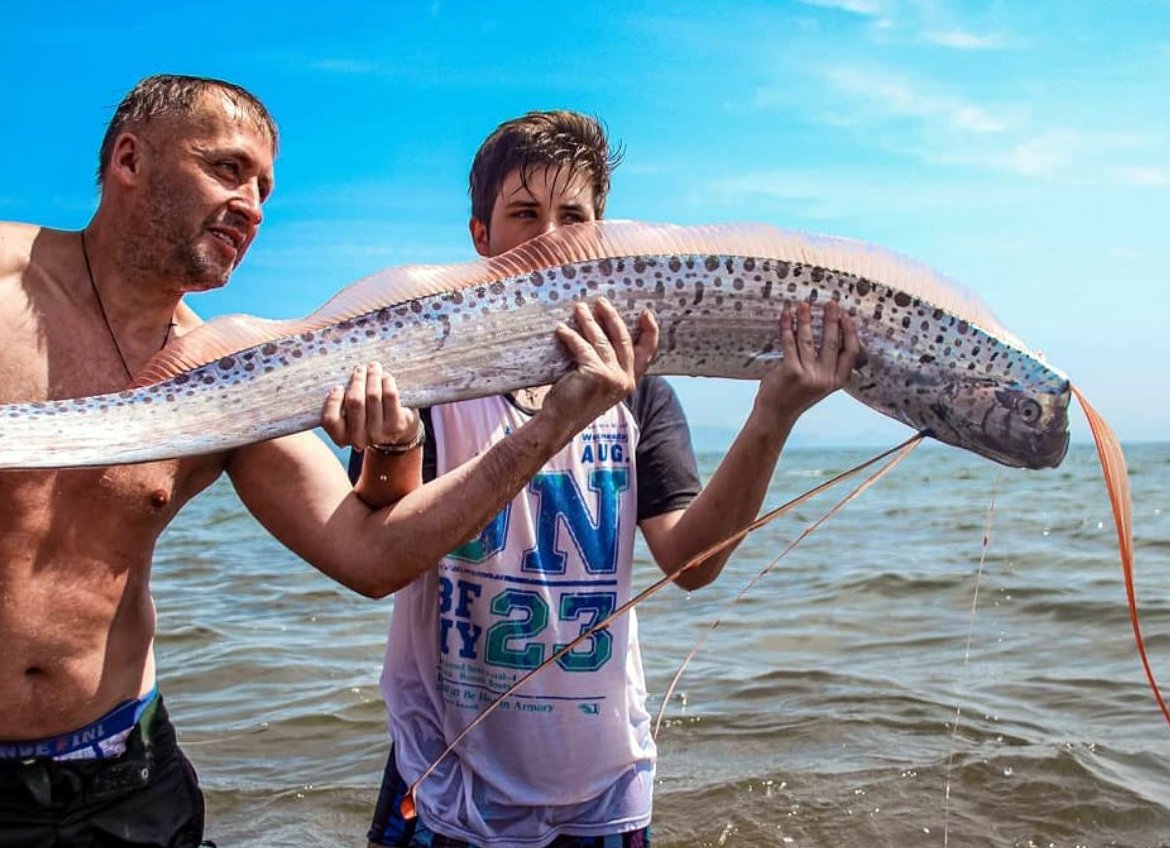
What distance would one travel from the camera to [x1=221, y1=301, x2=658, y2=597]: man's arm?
105 inches

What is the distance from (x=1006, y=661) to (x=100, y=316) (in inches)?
269

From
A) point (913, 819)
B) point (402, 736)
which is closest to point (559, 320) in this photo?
point (402, 736)

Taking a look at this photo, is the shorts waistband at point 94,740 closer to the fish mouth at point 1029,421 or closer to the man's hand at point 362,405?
the man's hand at point 362,405

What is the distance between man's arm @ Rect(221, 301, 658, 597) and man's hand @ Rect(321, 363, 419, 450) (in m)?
0.29

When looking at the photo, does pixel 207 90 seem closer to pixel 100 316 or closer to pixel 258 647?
pixel 100 316

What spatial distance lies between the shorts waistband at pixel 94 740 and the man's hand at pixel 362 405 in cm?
107

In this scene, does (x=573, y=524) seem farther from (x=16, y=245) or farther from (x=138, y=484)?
(x=16, y=245)

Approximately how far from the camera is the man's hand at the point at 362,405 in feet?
8.43

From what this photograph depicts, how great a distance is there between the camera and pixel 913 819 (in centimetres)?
538

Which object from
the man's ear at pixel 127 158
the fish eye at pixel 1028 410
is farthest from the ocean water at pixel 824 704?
the man's ear at pixel 127 158

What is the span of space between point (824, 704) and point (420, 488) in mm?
4857

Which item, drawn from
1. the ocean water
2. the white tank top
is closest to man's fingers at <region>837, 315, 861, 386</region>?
the white tank top

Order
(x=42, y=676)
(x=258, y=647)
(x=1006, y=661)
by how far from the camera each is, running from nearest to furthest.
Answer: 1. (x=42, y=676)
2. (x=1006, y=661)
3. (x=258, y=647)

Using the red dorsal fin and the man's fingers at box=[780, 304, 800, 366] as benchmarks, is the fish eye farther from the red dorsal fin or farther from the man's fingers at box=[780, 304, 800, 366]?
the man's fingers at box=[780, 304, 800, 366]
